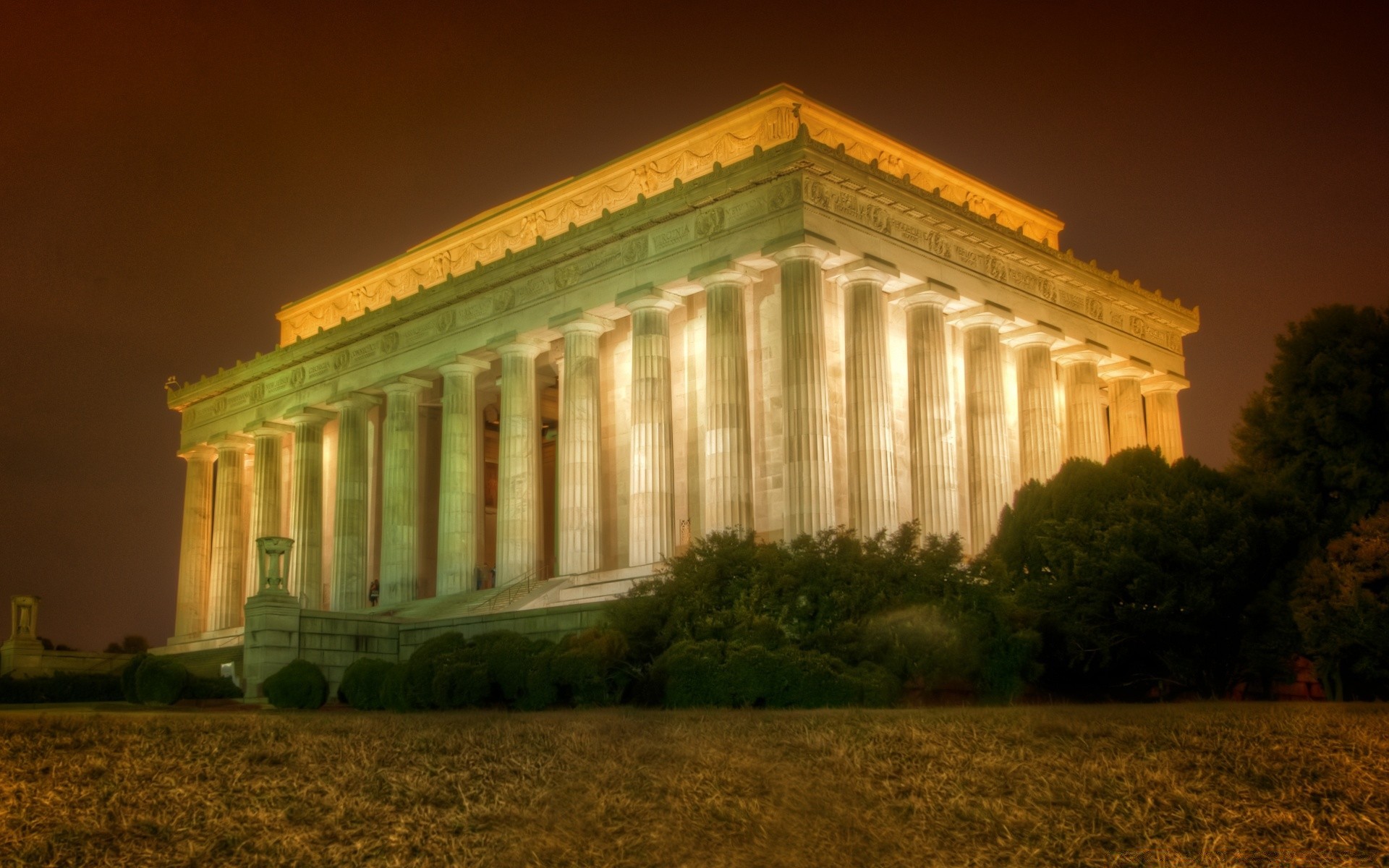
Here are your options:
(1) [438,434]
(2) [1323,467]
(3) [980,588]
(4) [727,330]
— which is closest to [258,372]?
(1) [438,434]

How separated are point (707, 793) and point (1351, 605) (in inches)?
637

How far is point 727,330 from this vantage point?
40812 millimetres

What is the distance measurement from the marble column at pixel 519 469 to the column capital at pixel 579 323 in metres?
2.52

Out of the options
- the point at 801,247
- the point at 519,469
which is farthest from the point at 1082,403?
the point at 519,469

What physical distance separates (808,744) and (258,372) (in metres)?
50.1

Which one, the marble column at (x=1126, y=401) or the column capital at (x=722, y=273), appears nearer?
the column capital at (x=722, y=273)

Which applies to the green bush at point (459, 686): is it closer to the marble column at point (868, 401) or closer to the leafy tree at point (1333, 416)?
the marble column at point (868, 401)

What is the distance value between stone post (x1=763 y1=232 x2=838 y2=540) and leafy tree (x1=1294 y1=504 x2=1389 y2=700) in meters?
14.2

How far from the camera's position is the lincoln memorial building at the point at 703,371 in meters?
40.0

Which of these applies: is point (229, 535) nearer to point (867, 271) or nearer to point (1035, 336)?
point (867, 271)

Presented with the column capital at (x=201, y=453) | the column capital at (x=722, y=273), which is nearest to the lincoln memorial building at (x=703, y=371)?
the column capital at (x=722, y=273)

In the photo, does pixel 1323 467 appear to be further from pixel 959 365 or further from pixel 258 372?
pixel 258 372

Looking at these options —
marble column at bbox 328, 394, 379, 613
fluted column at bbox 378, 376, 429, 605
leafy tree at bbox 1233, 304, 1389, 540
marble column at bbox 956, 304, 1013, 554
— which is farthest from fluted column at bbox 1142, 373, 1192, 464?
marble column at bbox 328, 394, 379, 613

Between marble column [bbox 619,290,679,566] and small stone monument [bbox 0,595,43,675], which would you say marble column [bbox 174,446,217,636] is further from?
marble column [bbox 619,290,679,566]
